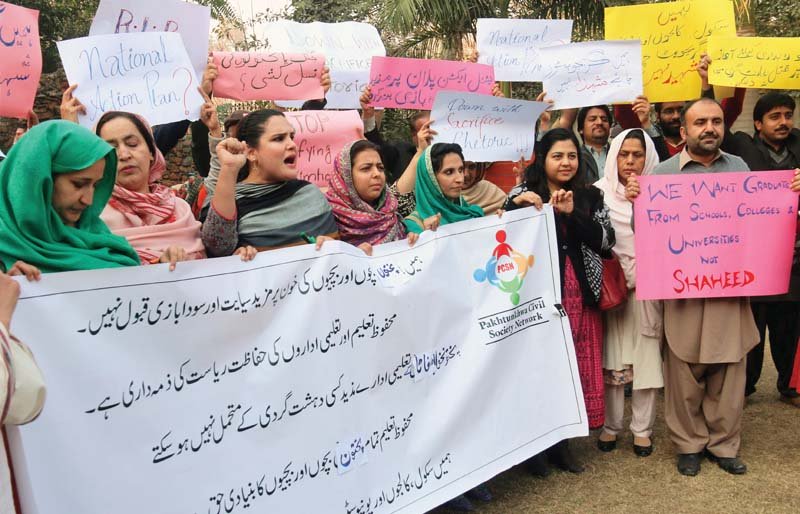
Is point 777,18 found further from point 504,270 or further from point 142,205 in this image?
point 142,205

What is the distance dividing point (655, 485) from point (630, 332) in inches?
33.2

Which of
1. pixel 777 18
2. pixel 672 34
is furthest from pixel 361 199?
pixel 777 18

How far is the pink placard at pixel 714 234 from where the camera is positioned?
4168 mm

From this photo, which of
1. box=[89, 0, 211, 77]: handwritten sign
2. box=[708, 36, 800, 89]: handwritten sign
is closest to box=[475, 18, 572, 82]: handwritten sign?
box=[708, 36, 800, 89]: handwritten sign

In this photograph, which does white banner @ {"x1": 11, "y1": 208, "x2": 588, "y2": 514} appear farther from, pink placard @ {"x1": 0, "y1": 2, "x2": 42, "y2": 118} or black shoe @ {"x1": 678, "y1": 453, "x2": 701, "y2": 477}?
pink placard @ {"x1": 0, "y1": 2, "x2": 42, "y2": 118}

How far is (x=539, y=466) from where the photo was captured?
4.24 meters

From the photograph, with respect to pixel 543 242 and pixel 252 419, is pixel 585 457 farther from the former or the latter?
pixel 252 419

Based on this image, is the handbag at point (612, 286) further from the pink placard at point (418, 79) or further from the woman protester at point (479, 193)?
the pink placard at point (418, 79)

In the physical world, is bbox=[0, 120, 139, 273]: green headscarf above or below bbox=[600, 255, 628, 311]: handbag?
above

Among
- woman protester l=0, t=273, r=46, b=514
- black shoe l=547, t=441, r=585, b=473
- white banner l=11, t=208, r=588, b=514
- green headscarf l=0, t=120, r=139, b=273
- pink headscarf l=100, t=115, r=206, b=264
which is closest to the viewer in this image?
woman protester l=0, t=273, r=46, b=514

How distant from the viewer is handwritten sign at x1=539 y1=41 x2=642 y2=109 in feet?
16.6

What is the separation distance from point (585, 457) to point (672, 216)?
142 centimetres

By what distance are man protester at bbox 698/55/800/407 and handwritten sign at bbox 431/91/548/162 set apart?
52.6 inches

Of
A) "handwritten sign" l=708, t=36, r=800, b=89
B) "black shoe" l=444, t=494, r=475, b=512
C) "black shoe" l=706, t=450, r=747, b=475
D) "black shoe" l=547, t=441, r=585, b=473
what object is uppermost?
"handwritten sign" l=708, t=36, r=800, b=89
